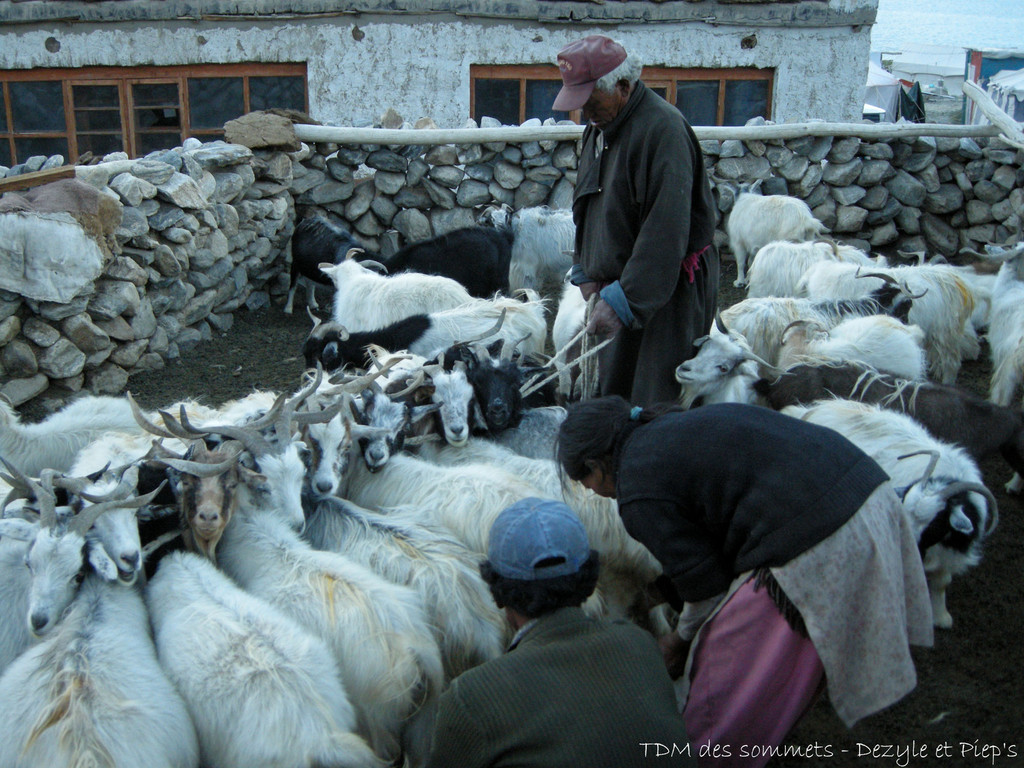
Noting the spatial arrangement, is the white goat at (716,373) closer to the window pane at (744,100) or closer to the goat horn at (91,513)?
the goat horn at (91,513)

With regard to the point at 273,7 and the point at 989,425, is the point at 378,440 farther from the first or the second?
the point at 273,7

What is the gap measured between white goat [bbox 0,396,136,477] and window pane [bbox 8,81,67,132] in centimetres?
804

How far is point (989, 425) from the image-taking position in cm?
423

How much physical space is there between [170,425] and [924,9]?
210 ft

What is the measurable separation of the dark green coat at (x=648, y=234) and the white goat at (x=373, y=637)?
159cm

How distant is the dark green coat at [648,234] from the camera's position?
11.7 ft

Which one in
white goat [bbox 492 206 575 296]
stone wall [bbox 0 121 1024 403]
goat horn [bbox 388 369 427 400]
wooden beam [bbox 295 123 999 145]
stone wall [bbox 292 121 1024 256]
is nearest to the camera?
goat horn [bbox 388 369 427 400]

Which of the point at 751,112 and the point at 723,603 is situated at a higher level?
the point at 751,112

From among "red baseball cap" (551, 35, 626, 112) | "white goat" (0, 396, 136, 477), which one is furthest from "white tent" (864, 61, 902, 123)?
"white goat" (0, 396, 136, 477)

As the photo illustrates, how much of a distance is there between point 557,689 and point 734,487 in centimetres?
72

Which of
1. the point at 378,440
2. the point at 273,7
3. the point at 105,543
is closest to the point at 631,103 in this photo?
the point at 378,440

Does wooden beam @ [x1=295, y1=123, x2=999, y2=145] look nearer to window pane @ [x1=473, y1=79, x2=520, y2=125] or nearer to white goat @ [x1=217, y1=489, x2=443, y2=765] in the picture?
window pane @ [x1=473, y1=79, x2=520, y2=125]

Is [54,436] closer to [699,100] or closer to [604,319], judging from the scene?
[604,319]

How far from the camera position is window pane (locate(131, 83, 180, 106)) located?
11.0 meters
